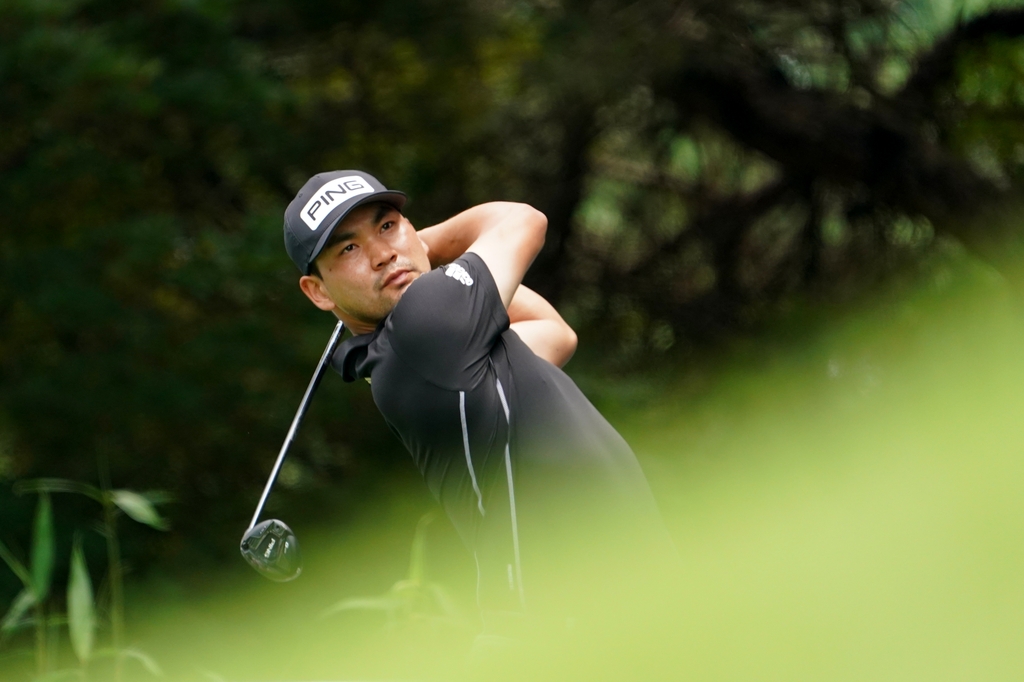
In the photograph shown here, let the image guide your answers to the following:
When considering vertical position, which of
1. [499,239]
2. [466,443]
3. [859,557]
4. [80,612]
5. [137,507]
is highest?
[499,239]

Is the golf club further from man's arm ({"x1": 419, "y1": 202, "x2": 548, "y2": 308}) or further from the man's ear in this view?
man's arm ({"x1": 419, "y1": 202, "x2": 548, "y2": 308})

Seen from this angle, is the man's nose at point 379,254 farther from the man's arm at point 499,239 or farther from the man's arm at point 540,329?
the man's arm at point 540,329

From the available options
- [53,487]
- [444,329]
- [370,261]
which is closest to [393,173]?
[53,487]

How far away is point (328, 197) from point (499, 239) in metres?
0.33

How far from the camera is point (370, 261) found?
6.95 feet

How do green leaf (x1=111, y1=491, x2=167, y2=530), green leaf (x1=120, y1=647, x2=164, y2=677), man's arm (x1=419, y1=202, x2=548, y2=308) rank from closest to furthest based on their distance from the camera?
green leaf (x1=120, y1=647, x2=164, y2=677), man's arm (x1=419, y1=202, x2=548, y2=308), green leaf (x1=111, y1=491, x2=167, y2=530)

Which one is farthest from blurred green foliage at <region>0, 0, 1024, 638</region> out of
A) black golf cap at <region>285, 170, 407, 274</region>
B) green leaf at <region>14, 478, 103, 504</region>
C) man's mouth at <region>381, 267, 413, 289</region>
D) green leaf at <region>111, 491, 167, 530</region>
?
man's mouth at <region>381, 267, 413, 289</region>

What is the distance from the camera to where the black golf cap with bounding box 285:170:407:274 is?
2.06 metres

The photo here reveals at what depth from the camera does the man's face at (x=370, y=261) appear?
2109 millimetres

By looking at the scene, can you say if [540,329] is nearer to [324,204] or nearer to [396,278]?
[396,278]

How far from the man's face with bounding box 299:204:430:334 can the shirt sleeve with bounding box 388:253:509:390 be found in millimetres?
106

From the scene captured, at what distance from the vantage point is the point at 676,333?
6.38m

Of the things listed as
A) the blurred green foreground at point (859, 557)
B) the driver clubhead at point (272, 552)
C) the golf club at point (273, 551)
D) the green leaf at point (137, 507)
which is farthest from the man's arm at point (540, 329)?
the blurred green foreground at point (859, 557)

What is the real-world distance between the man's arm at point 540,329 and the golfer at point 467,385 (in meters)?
0.33
